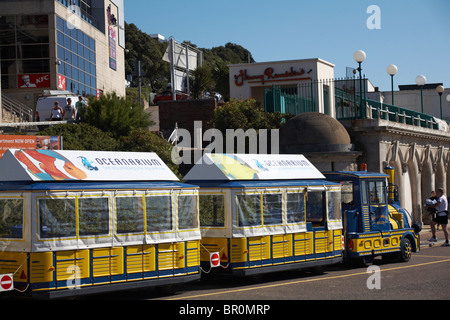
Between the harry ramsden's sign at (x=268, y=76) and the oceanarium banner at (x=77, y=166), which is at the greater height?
the harry ramsden's sign at (x=268, y=76)

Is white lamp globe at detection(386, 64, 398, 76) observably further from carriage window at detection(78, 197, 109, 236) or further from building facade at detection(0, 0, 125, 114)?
carriage window at detection(78, 197, 109, 236)

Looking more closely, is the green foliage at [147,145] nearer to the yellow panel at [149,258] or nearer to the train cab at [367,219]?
the train cab at [367,219]

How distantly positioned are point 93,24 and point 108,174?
132 ft

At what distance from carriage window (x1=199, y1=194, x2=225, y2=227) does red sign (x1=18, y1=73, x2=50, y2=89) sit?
29204 mm

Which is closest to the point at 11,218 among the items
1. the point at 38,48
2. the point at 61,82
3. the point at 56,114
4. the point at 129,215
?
the point at 129,215

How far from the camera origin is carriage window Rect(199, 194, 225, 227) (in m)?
15.5

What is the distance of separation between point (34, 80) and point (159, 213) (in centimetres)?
3148

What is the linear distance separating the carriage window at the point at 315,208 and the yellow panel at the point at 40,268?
25.9ft

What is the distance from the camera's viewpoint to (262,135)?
2939 centimetres

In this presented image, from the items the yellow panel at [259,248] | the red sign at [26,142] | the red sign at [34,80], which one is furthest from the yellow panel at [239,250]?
the red sign at [34,80]

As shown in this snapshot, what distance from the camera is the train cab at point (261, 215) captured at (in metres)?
15.3

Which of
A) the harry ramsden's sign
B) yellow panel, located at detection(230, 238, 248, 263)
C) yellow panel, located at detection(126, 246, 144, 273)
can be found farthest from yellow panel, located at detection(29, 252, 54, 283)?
the harry ramsden's sign

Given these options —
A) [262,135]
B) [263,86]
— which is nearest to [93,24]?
[263,86]

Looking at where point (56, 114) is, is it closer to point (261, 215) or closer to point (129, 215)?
point (261, 215)
